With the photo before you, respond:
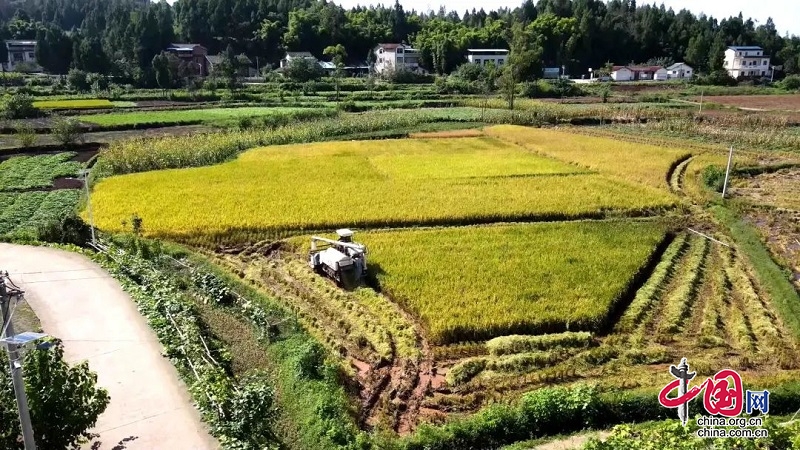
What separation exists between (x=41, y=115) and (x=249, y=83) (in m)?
31.6

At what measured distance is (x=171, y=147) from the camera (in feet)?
113

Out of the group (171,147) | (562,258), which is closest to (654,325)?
(562,258)

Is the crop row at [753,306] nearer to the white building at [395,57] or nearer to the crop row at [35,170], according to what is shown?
the crop row at [35,170]

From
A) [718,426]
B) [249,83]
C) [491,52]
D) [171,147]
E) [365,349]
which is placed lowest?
[365,349]

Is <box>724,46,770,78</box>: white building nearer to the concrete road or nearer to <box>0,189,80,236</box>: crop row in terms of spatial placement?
<box>0,189,80,236</box>: crop row

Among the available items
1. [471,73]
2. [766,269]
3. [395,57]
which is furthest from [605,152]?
[395,57]

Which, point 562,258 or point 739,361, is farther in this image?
point 562,258

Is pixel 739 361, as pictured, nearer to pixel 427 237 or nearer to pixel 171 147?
pixel 427 237

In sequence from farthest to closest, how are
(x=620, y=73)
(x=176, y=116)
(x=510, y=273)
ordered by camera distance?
(x=620, y=73)
(x=176, y=116)
(x=510, y=273)

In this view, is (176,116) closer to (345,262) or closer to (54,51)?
(345,262)

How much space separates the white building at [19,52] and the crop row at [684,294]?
338 feet

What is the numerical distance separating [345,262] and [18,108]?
45.1m

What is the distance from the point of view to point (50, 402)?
934 cm

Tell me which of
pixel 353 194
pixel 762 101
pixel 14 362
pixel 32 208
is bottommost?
pixel 32 208
